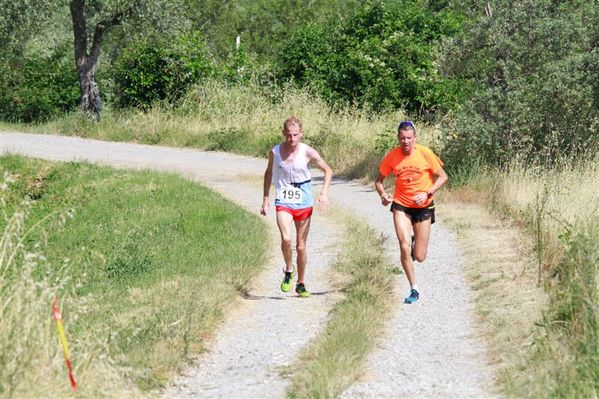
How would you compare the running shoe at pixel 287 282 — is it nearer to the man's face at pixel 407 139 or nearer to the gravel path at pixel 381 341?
the gravel path at pixel 381 341

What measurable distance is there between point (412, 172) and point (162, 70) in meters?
20.1

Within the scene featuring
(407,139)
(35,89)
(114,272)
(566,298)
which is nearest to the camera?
(566,298)

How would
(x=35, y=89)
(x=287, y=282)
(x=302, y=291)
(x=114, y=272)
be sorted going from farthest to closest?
(x=35, y=89), (x=114, y=272), (x=287, y=282), (x=302, y=291)

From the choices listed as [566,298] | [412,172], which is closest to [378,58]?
[412,172]

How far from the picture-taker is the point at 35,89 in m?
32.3

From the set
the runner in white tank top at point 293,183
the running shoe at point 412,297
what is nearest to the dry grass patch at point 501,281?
the running shoe at point 412,297

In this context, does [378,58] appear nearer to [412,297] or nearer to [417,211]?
[417,211]

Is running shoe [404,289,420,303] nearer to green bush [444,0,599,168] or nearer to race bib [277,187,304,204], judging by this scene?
race bib [277,187,304,204]

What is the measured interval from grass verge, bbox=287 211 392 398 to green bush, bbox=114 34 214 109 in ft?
56.1

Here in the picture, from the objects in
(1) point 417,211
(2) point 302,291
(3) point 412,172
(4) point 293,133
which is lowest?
(2) point 302,291

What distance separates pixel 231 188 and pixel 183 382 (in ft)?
40.6

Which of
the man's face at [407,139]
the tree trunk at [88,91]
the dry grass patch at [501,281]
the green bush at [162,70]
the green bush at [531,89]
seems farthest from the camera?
the tree trunk at [88,91]

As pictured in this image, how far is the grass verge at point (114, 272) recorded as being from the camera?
7.53 metres

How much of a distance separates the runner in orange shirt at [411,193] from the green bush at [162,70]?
19448mm
